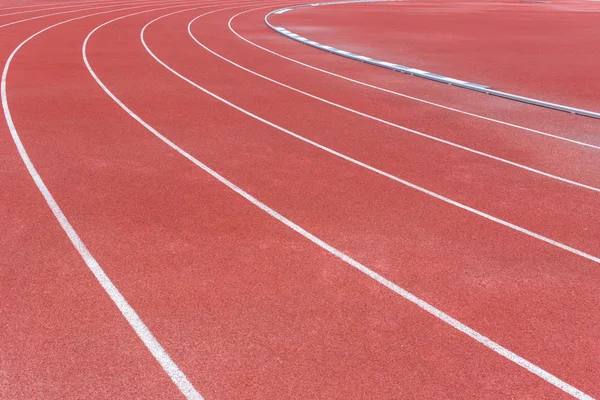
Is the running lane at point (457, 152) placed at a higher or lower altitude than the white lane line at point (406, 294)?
lower

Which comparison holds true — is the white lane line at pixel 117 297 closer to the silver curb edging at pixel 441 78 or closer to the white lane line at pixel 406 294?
the white lane line at pixel 406 294

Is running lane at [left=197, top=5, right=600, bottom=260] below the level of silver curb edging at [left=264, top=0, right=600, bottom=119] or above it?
above

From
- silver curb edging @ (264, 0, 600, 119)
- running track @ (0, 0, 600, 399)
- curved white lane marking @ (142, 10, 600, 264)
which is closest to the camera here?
running track @ (0, 0, 600, 399)

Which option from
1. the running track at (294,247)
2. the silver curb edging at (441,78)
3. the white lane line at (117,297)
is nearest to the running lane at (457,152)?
the running track at (294,247)

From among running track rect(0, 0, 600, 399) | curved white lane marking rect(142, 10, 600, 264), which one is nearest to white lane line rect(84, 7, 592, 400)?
running track rect(0, 0, 600, 399)

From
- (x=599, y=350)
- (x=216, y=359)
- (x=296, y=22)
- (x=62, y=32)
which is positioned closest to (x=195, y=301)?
(x=216, y=359)

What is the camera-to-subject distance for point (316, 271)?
4879 mm

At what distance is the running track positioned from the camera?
148 inches

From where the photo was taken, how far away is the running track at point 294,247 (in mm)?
3756

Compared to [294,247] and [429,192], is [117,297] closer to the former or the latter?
[294,247]

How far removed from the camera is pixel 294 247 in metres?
5.28

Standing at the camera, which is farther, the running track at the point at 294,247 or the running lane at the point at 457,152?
the running lane at the point at 457,152

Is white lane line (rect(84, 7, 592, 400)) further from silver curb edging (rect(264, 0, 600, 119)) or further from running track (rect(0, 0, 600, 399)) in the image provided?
silver curb edging (rect(264, 0, 600, 119))

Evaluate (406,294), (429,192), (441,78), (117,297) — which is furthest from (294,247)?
(441,78)
